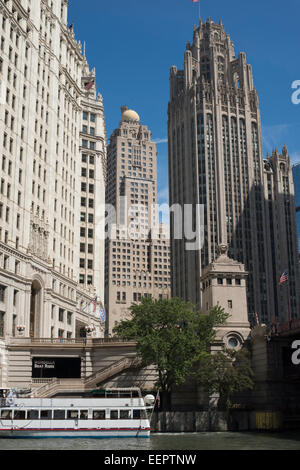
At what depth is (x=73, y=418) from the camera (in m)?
56.2

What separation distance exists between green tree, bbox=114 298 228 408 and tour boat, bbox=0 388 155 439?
10064 millimetres

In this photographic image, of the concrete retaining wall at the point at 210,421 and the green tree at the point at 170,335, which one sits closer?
the concrete retaining wall at the point at 210,421

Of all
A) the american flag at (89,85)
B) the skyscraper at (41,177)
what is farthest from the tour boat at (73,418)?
the american flag at (89,85)

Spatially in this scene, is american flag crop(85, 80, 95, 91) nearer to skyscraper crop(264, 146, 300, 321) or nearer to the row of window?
skyscraper crop(264, 146, 300, 321)

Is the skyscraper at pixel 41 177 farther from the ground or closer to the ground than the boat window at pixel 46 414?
farther from the ground

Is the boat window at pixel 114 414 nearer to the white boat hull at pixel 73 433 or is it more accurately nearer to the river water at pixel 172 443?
the white boat hull at pixel 73 433

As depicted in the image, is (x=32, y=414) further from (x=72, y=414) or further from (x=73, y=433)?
(x=73, y=433)

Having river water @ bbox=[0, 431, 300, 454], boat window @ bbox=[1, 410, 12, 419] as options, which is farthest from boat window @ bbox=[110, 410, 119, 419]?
boat window @ bbox=[1, 410, 12, 419]

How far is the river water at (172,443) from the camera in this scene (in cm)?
4684

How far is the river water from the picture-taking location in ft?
154

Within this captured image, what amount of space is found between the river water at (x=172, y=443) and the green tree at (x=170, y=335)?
9.28 metres

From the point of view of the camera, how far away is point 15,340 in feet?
252

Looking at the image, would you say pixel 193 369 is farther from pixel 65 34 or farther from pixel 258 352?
pixel 65 34

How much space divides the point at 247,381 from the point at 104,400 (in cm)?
2064
